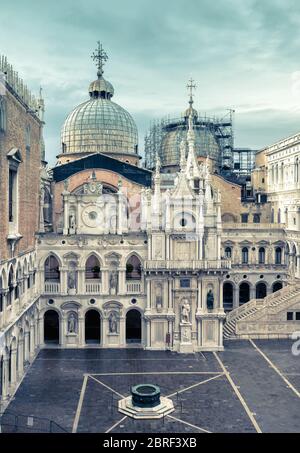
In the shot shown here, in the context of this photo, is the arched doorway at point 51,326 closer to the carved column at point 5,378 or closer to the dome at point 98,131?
the carved column at point 5,378

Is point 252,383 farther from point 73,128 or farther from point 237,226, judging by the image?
point 73,128

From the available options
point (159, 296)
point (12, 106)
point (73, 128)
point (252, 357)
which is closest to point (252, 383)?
point (252, 357)

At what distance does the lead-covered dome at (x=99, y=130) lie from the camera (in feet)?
218

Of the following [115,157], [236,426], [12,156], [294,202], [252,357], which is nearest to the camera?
[236,426]

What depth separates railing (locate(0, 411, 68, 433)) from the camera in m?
28.6

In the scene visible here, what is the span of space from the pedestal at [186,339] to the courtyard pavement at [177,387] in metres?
Result: 0.85

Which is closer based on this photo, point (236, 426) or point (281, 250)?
point (236, 426)

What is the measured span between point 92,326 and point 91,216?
9.94 metres

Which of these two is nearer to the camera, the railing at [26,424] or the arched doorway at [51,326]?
the railing at [26,424]

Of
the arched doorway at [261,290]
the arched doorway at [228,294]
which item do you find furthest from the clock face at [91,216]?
the arched doorway at [261,290]

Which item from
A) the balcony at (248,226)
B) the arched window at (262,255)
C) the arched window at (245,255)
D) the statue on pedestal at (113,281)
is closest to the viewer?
the statue on pedestal at (113,281)

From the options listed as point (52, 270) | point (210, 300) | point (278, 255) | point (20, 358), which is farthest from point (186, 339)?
point (278, 255)

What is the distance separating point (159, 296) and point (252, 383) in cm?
1198

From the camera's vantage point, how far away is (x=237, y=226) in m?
61.7
